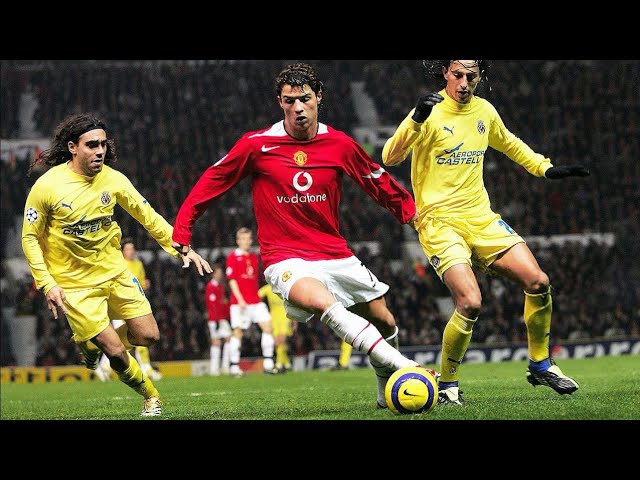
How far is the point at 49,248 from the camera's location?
296 inches

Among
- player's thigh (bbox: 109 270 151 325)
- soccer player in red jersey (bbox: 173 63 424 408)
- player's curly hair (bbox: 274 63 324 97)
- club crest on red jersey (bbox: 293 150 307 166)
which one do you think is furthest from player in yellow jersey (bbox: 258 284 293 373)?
player's curly hair (bbox: 274 63 324 97)

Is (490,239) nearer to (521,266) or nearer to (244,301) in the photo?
(521,266)

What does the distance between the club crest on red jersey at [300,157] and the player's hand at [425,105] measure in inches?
33.3

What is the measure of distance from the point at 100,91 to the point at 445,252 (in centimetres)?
1435

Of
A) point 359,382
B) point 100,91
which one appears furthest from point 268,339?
point 100,91

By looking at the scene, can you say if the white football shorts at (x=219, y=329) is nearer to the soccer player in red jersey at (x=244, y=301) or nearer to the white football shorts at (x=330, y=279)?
the soccer player in red jersey at (x=244, y=301)

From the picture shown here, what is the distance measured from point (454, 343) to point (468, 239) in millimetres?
759

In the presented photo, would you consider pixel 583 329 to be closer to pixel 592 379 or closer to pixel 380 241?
pixel 380 241

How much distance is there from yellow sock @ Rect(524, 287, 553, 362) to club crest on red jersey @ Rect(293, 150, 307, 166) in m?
1.99

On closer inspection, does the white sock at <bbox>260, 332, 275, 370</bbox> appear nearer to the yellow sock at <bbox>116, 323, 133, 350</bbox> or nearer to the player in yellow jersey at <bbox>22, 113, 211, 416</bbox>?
the yellow sock at <bbox>116, 323, 133, 350</bbox>

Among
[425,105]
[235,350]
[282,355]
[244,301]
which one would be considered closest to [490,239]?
[425,105]

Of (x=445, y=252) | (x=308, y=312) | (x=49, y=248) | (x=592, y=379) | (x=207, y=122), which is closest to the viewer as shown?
(x=308, y=312)

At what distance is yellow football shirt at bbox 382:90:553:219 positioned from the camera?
7207mm

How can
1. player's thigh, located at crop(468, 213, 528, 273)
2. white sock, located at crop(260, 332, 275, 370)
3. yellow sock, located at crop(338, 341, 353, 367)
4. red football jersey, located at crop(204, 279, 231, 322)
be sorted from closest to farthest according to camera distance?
player's thigh, located at crop(468, 213, 528, 273) < white sock, located at crop(260, 332, 275, 370) < red football jersey, located at crop(204, 279, 231, 322) < yellow sock, located at crop(338, 341, 353, 367)
